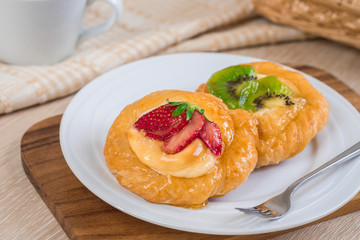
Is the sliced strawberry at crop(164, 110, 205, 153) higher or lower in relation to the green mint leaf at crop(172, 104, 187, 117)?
lower

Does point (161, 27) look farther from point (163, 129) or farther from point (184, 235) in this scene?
point (184, 235)

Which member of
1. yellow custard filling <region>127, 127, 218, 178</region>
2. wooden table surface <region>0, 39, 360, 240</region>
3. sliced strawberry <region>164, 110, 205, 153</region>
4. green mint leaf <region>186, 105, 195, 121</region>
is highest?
green mint leaf <region>186, 105, 195, 121</region>

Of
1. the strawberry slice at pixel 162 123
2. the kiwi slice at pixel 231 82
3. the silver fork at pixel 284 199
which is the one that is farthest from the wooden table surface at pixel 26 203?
Result: the kiwi slice at pixel 231 82

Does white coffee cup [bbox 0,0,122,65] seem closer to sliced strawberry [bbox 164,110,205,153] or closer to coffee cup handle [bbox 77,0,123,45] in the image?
coffee cup handle [bbox 77,0,123,45]

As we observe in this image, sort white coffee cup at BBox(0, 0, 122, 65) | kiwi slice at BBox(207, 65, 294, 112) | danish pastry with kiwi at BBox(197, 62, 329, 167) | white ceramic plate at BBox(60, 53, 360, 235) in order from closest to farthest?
1. white ceramic plate at BBox(60, 53, 360, 235)
2. danish pastry with kiwi at BBox(197, 62, 329, 167)
3. kiwi slice at BBox(207, 65, 294, 112)
4. white coffee cup at BBox(0, 0, 122, 65)

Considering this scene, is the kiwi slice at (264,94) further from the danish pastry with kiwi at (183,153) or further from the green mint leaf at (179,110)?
the green mint leaf at (179,110)

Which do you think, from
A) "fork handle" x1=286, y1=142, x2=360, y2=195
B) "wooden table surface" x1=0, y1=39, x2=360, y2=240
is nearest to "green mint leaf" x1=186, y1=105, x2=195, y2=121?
"fork handle" x1=286, y1=142, x2=360, y2=195
